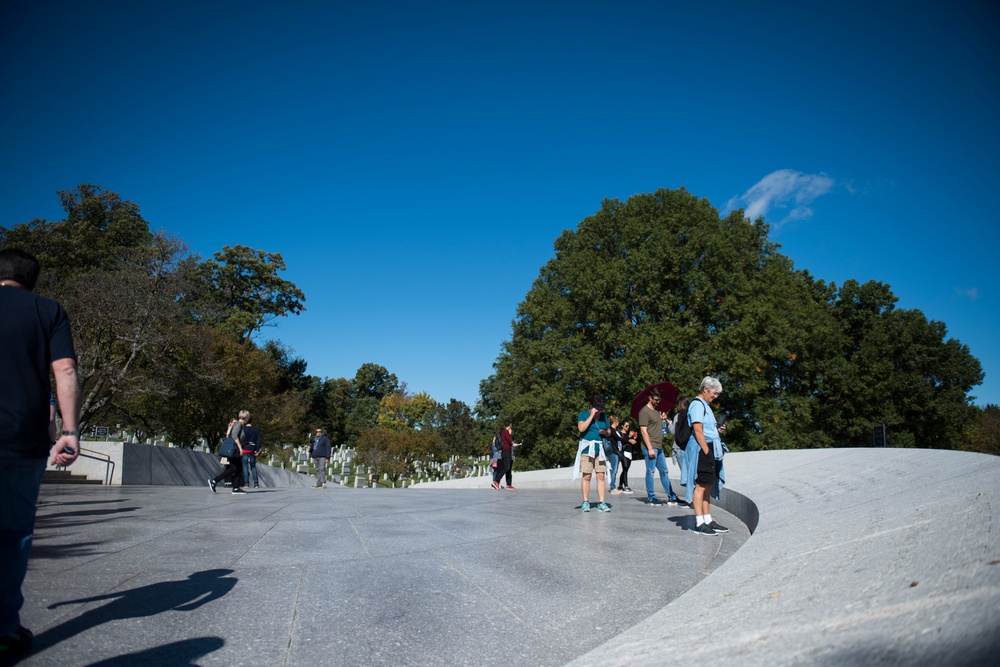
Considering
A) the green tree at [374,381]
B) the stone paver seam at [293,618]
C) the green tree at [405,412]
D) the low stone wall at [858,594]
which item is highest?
the green tree at [374,381]

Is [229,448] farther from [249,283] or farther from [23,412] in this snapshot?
[249,283]

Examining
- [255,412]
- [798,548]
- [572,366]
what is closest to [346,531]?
[798,548]

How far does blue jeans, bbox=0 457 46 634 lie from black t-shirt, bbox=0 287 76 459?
8cm

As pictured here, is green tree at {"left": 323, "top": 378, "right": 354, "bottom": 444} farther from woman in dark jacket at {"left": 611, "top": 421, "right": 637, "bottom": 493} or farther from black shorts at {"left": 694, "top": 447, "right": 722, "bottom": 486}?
black shorts at {"left": 694, "top": 447, "right": 722, "bottom": 486}

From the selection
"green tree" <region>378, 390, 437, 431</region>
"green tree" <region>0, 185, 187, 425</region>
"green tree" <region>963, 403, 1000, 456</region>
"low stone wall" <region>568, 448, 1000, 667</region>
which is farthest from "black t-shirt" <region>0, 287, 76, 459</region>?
"green tree" <region>378, 390, 437, 431</region>

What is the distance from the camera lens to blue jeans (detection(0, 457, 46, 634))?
282cm

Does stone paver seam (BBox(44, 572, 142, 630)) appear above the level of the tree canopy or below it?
below

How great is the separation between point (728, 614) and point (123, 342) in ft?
91.5

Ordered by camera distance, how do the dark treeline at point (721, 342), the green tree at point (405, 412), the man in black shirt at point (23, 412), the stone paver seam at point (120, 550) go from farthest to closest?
1. the green tree at point (405, 412)
2. the dark treeline at point (721, 342)
3. the stone paver seam at point (120, 550)
4. the man in black shirt at point (23, 412)

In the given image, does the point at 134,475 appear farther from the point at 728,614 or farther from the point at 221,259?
the point at 221,259

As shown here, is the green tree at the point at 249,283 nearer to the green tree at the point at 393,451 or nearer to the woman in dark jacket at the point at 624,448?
the green tree at the point at 393,451

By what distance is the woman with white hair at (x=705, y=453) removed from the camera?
6.78 metres

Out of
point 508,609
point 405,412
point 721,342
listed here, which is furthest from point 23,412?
point 405,412

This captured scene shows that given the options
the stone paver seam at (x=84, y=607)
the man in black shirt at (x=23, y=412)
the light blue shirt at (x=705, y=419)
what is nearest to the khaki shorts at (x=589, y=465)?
the light blue shirt at (x=705, y=419)
